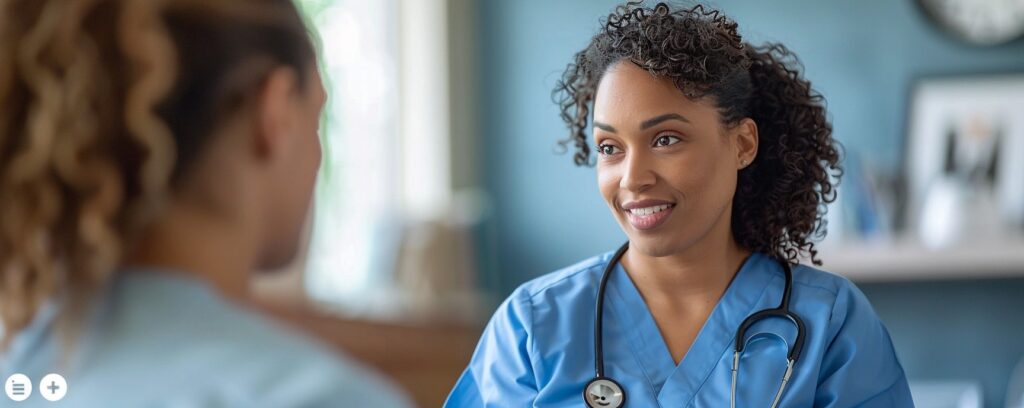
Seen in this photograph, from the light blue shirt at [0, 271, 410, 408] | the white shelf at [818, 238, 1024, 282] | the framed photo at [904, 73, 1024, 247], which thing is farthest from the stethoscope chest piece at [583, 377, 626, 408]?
the framed photo at [904, 73, 1024, 247]

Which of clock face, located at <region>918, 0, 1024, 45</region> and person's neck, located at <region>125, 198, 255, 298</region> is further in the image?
clock face, located at <region>918, 0, 1024, 45</region>

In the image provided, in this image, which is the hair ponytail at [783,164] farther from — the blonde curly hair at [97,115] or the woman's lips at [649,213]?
the blonde curly hair at [97,115]

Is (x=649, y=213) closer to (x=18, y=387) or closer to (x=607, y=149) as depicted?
(x=607, y=149)

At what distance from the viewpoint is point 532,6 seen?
105 inches

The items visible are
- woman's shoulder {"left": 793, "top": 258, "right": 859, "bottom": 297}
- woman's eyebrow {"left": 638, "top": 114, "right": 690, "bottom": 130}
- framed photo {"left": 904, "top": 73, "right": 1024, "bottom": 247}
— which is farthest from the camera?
framed photo {"left": 904, "top": 73, "right": 1024, "bottom": 247}

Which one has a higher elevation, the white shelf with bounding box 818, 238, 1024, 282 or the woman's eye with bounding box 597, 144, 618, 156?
the woman's eye with bounding box 597, 144, 618, 156

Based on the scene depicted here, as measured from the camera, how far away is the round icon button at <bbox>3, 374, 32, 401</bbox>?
54cm

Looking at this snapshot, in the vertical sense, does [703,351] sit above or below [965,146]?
above

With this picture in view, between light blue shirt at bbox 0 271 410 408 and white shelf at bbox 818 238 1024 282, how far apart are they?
81.9 inches

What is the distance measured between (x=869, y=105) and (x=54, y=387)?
93.9 inches

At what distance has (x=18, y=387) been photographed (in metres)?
0.56

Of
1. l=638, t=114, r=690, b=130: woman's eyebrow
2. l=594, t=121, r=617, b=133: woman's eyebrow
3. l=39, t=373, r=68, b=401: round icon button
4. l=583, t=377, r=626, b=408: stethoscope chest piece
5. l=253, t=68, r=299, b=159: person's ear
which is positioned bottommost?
l=583, t=377, r=626, b=408: stethoscope chest piece

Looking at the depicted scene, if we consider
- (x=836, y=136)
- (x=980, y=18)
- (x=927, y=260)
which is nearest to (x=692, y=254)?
(x=927, y=260)

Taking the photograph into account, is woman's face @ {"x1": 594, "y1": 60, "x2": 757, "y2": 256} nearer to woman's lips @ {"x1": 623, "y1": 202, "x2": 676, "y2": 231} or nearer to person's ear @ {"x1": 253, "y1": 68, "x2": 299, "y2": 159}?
woman's lips @ {"x1": 623, "y1": 202, "x2": 676, "y2": 231}
